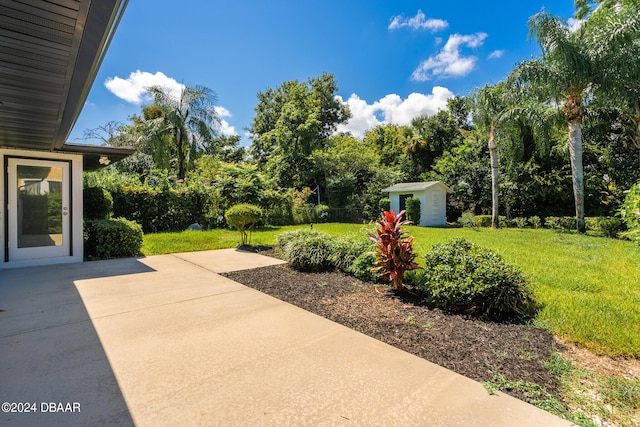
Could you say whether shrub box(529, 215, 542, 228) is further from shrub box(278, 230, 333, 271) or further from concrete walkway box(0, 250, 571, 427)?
concrete walkway box(0, 250, 571, 427)

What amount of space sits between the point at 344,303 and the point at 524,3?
12.9 m

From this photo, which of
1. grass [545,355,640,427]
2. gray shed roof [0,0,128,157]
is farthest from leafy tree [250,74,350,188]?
grass [545,355,640,427]

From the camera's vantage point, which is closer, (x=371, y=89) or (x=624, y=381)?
(x=624, y=381)

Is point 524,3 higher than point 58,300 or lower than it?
higher

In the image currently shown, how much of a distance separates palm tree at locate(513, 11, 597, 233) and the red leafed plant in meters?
11.2

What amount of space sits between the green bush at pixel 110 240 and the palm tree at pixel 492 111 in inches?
579

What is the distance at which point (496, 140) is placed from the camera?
14.3 metres

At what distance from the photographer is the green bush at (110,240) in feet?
22.6

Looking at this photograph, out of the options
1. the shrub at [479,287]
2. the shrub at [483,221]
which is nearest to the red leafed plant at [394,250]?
the shrub at [479,287]

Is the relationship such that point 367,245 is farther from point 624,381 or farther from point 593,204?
point 593,204

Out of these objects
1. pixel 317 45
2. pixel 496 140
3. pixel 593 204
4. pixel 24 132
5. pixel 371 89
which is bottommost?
pixel 593 204

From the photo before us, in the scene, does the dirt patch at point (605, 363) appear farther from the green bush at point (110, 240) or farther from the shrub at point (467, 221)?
the shrub at point (467, 221)

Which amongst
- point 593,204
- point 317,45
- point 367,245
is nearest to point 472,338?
point 367,245

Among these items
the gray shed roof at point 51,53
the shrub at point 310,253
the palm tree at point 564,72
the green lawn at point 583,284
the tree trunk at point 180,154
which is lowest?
A: the green lawn at point 583,284
